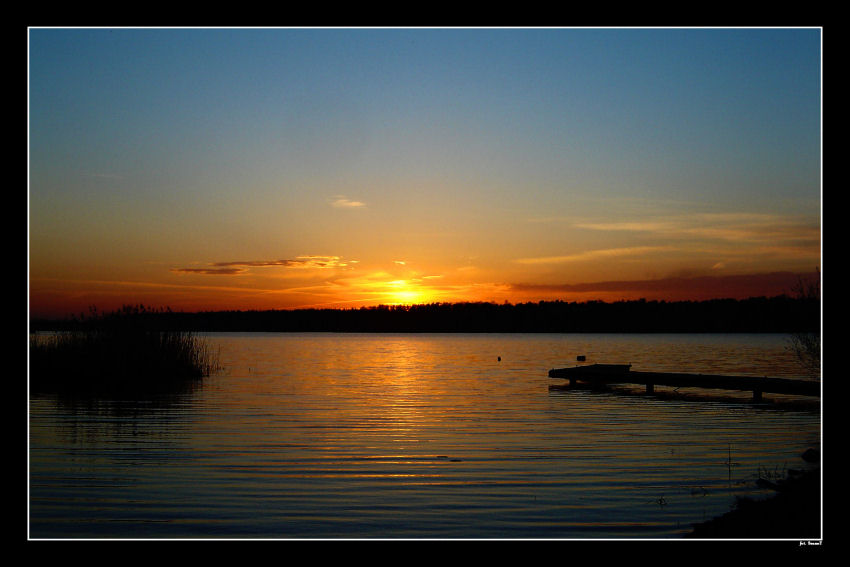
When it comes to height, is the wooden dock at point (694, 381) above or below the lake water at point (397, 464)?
above

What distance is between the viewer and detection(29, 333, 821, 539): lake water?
36.6ft

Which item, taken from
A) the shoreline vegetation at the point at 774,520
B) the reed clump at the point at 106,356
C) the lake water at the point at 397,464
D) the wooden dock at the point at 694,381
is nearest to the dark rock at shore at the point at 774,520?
the shoreline vegetation at the point at 774,520

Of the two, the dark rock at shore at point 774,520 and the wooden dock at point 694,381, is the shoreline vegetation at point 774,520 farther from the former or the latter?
the wooden dock at point 694,381

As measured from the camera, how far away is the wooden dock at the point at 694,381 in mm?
27064

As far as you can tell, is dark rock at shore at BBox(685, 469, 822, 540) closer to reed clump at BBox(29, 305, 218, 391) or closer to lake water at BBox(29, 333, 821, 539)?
lake water at BBox(29, 333, 821, 539)

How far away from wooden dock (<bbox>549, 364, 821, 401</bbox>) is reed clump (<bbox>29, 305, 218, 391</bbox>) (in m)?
17.5

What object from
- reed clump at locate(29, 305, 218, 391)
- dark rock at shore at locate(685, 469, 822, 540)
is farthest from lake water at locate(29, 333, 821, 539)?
reed clump at locate(29, 305, 218, 391)

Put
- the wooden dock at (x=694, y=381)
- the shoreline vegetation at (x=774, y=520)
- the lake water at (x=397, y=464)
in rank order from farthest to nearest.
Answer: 1. the wooden dock at (x=694, y=381)
2. the lake water at (x=397, y=464)
3. the shoreline vegetation at (x=774, y=520)

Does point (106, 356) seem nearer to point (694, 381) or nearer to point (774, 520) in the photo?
point (694, 381)

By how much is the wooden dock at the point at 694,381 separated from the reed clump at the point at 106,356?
57.4 feet

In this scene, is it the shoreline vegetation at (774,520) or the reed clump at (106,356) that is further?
the reed clump at (106,356)
